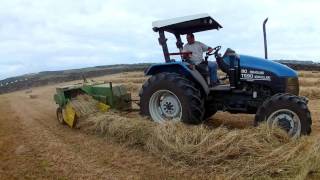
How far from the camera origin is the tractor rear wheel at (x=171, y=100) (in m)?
8.73

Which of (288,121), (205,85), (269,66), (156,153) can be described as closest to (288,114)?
(288,121)

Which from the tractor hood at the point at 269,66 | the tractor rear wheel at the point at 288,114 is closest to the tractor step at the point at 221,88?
the tractor hood at the point at 269,66

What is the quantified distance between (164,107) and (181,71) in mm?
750

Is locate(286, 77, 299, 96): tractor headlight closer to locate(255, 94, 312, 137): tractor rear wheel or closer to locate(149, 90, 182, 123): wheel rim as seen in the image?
locate(255, 94, 312, 137): tractor rear wheel

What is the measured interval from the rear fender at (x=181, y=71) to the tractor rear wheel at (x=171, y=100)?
0.43 ft

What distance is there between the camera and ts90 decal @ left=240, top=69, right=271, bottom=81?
342 inches

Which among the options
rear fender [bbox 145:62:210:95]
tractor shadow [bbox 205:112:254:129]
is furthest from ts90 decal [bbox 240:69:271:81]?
tractor shadow [bbox 205:112:254:129]

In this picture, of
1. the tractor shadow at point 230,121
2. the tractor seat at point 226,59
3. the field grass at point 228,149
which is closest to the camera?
the field grass at point 228,149

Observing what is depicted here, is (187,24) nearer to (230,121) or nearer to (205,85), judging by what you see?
(205,85)

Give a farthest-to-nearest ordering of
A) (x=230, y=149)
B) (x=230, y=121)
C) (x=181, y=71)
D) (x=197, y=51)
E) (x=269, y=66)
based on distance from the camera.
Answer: (x=230, y=121)
(x=197, y=51)
(x=181, y=71)
(x=269, y=66)
(x=230, y=149)

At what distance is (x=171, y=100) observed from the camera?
916 cm

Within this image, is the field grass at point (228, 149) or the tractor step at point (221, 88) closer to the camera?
the field grass at point (228, 149)

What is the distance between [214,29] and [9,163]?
4765mm

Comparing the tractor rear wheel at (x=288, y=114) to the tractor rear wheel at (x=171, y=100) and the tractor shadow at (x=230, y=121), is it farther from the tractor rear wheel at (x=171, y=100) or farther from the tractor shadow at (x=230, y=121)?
the tractor shadow at (x=230, y=121)
